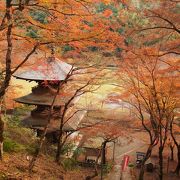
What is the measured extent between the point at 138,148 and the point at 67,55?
13.9 meters

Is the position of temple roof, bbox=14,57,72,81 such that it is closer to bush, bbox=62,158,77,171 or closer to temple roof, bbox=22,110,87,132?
temple roof, bbox=22,110,87,132

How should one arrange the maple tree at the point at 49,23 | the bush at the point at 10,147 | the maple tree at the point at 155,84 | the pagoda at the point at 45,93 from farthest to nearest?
1. the pagoda at the point at 45,93
2. the maple tree at the point at 155,84
3. the bush at the point at 10,147
4. the maple tree at the point at 49,23

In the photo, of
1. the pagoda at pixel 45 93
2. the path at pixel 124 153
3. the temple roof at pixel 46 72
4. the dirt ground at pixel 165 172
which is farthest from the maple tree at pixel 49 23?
the dirt ground at pixel 165 172

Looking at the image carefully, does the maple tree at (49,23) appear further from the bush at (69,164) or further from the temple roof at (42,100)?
the bush at (69,164)

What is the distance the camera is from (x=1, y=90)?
8.86 metres

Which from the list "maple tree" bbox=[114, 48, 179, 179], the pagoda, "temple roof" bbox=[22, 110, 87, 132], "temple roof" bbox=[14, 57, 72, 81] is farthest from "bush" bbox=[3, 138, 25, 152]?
"maple tree" bbox=[114, 48, 179, 179]

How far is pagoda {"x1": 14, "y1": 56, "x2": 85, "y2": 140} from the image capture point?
60.8ft

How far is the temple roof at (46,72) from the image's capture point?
1844 centimetres

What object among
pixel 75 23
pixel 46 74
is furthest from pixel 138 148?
pixel 75 23

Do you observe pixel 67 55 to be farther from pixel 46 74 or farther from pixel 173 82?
pixel 173 82

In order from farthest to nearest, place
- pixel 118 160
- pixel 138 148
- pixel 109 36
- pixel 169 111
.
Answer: pixel 138 148 → pixel 118 160 → pixel 169 111 → pixel 109 36

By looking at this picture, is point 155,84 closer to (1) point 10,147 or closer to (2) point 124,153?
(1) point 10,147

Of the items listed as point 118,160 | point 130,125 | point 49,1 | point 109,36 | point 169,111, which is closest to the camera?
point 49,1

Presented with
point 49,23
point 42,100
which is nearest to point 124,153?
point 42,100
